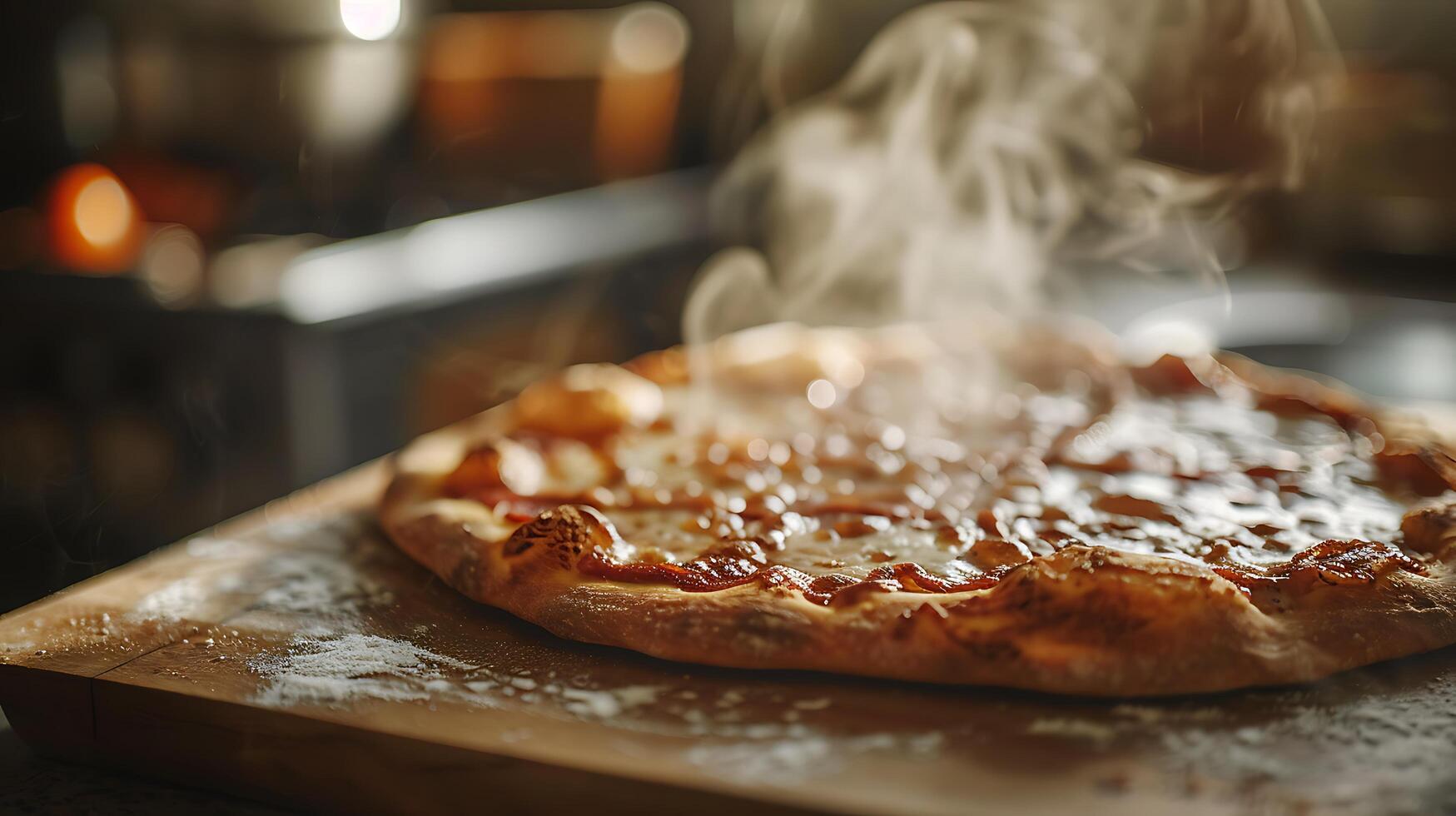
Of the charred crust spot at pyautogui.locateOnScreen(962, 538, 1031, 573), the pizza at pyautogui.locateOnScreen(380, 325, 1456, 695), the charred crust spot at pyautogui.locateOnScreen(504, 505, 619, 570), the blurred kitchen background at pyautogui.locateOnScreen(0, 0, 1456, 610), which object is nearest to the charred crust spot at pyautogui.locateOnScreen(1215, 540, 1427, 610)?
the pizza at pyautogui.locateOnScreen(380, 325, 1456, 695)

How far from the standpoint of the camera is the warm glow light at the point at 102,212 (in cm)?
305

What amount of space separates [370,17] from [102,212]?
1135mm

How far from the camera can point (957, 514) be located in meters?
1.40

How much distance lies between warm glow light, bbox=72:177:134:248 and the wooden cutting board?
7.06 ft

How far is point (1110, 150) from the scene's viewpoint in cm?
266

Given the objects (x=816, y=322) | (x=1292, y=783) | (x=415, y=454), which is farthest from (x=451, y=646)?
(x=816, y=322)

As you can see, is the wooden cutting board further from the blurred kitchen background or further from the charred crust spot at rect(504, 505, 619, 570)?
the blurred kitchen background

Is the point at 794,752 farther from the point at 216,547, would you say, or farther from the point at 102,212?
the point at 102,212

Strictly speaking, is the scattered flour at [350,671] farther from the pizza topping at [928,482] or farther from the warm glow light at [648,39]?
the warm glow light at [648,39]

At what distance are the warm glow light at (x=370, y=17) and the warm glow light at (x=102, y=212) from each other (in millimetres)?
886

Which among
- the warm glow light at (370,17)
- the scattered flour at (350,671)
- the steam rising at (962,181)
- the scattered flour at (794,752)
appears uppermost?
the warm glow light at (370,17)

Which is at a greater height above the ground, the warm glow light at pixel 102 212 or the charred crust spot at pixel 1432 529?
the warm glow light at pixel 102 212

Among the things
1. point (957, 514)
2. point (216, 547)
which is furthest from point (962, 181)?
point (216, 547)

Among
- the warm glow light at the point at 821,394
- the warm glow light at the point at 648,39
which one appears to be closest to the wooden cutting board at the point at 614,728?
the warm glow light at the point at 821,394
